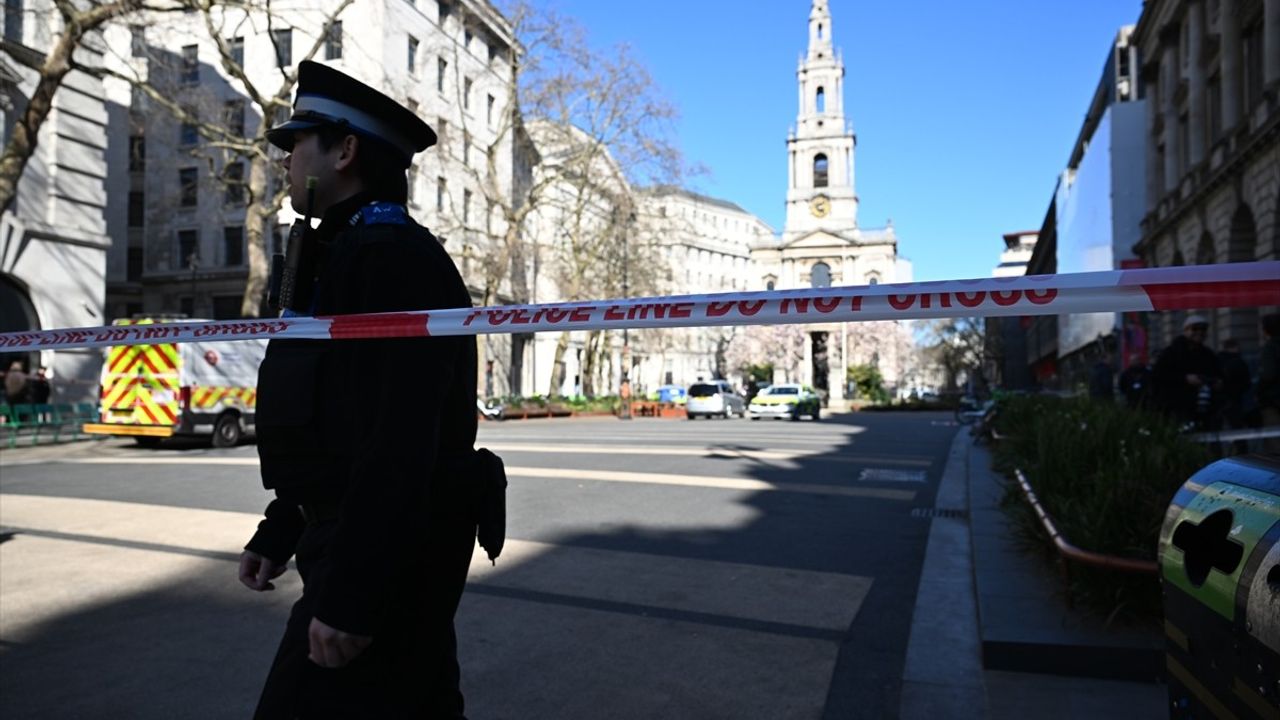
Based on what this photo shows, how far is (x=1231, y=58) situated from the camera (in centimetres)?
2344

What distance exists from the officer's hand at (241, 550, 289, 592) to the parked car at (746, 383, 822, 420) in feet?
109

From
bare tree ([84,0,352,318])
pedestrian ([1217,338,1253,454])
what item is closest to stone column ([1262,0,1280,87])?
pedestrian ([1217,338,1253,454])

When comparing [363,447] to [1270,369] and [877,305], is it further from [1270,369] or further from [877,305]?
[1270,369]

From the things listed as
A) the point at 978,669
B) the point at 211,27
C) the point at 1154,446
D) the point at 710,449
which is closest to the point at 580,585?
the point at 978,669

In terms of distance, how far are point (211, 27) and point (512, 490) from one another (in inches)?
596

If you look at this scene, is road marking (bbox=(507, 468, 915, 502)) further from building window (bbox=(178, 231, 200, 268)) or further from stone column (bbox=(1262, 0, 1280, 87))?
building window (bbox=(178, 231, 200, 268))

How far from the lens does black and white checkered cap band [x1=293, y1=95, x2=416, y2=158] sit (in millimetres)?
2046

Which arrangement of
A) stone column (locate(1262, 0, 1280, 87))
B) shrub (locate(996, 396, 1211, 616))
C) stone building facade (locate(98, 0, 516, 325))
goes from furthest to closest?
stone building facade (locate(98, 0, 516, 325))
stone column (locate(1262, 0, 1280, 87))
shrub (locate(996, 396, 1211, 616))

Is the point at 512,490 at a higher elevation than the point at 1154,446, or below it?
below

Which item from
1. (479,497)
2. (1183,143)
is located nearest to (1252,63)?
(1183,143)

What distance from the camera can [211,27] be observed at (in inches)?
759

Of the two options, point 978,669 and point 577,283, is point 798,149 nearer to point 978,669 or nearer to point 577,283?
point 577,283

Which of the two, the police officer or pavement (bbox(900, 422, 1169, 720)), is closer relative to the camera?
the police officer

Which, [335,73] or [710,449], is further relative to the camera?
[710,449]
